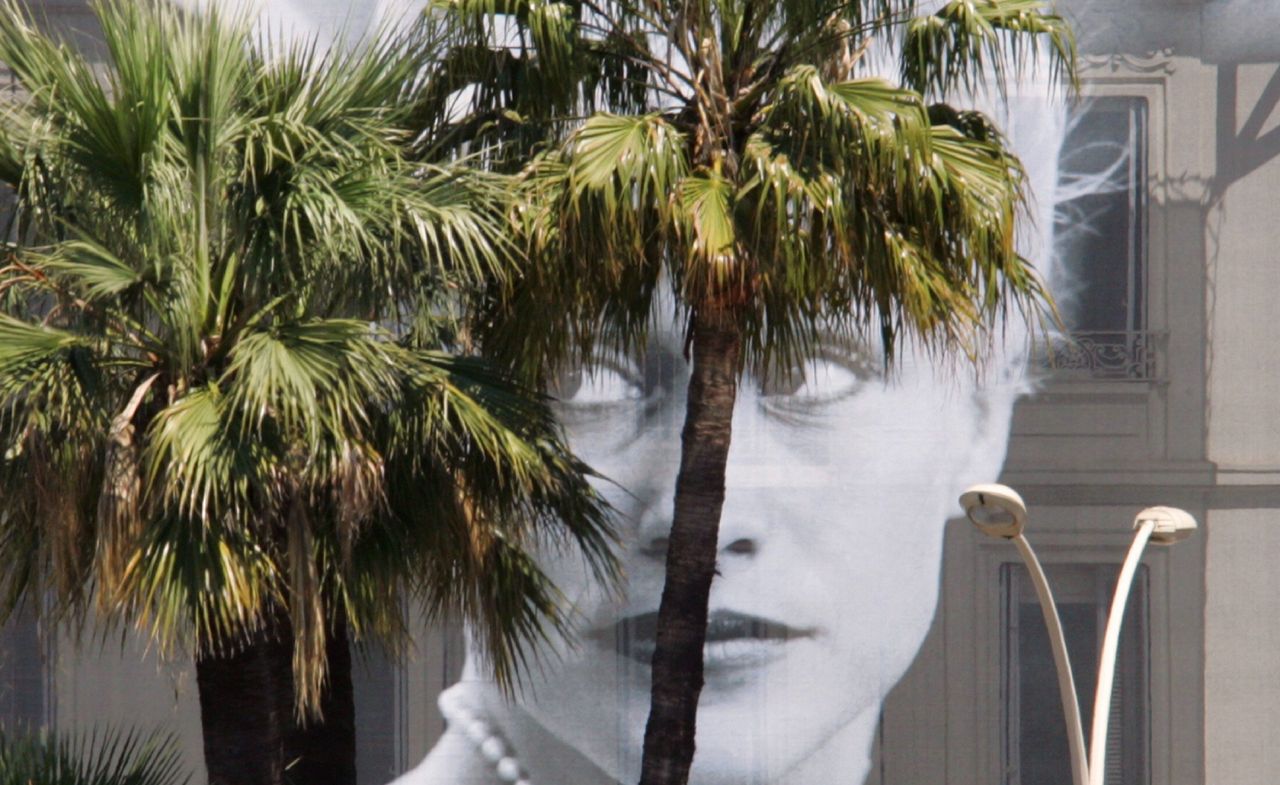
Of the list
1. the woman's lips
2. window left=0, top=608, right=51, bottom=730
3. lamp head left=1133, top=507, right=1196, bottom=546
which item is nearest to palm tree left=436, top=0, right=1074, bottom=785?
lamp head left=1133, top=507, right=1196, bottom=546

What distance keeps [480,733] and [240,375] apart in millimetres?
5016

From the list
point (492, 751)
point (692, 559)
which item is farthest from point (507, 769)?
point (692, 559)

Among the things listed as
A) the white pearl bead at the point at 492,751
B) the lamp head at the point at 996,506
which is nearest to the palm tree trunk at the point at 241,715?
the lamp head at the point at 996,506

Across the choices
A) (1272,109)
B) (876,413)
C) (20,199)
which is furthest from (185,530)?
(1272,109)

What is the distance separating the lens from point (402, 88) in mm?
6992

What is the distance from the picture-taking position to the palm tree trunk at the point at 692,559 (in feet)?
22.6

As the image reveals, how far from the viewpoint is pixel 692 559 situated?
22.9 ft

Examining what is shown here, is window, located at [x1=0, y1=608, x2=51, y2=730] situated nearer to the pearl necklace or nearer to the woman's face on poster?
the pearl necklace

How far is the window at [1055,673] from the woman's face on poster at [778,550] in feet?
2.36

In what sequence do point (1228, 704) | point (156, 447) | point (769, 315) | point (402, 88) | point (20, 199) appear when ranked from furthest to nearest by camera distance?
point (1228, 704) → point (769, 315) → point (402, 88) → point (20, 199) → point (156, 447)

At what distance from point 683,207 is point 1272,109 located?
5881 millimetres

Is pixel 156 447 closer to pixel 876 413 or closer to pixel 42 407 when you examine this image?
pixel 42 407

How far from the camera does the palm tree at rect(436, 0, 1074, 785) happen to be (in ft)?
20.7

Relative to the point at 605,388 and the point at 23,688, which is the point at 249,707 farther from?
the point at 23,688
